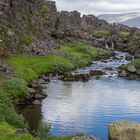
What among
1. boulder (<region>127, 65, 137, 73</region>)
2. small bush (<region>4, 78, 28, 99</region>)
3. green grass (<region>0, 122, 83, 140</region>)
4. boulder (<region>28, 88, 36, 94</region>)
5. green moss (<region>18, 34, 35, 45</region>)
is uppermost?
green moss (<region>18, 34, 35, 45</region>)

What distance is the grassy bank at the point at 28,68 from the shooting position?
61469 mm

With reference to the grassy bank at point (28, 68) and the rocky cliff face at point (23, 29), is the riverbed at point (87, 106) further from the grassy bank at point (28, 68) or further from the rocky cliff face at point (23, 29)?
the rocky cliff face at point (23, 29)

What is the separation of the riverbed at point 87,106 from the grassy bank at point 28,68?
5321 millimetres

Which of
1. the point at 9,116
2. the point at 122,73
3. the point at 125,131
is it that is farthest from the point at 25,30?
the point at 125,131

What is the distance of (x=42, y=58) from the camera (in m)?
129

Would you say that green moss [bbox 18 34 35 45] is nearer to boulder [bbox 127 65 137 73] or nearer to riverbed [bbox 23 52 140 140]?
riverbed [bbox 23 52 140 140]

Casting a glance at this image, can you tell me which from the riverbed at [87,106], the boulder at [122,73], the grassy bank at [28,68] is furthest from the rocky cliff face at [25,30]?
the riverbed at [87,106]

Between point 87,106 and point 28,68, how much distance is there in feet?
114

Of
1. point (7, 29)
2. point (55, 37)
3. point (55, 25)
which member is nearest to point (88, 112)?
point (7, 29)

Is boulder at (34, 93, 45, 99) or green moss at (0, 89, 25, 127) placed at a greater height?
green moss at (0, 89, 25, 127)

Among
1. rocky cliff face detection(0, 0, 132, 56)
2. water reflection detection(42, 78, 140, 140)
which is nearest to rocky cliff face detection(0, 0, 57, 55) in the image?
rocky cliff face detection(0, 0, 132, 56)

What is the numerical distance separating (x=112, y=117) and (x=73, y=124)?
7946 mm

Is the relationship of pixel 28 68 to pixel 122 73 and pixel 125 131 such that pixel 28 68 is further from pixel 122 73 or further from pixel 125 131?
pixel 125 131

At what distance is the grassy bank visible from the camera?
202 ft
